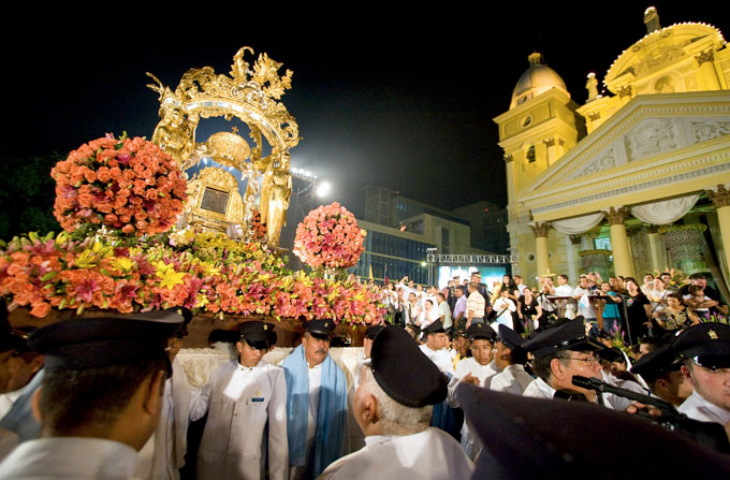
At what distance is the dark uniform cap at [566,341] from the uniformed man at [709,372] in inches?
24.8

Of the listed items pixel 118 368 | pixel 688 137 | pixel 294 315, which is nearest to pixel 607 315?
pixel 294 315

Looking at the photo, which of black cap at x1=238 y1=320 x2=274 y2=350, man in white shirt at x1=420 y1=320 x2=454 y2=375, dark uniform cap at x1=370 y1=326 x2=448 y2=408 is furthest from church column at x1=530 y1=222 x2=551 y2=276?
dark uniform cap at x1=370 y1=326 x2=448 y2=408

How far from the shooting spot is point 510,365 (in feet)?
15.3

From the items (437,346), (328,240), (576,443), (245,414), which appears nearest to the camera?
(576,443)

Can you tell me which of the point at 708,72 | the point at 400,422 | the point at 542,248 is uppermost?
the point at 708,72

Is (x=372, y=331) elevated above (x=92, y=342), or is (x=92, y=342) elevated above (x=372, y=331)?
(x=92, y=342)

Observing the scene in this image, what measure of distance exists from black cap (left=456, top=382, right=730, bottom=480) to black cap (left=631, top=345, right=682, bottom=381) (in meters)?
3.62

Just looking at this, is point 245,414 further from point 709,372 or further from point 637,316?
point 637,316

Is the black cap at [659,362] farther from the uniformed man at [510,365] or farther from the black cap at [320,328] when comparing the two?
the black cap at [320,328]

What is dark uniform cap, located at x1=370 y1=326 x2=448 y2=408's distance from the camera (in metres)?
1.70

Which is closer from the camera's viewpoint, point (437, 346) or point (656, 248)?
point (437, 346)

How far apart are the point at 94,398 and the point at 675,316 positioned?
36.0 feet

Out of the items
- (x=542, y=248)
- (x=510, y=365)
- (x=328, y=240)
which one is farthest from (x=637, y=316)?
(x=542, y=248)

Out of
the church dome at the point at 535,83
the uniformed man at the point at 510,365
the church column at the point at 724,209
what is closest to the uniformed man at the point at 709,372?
the uniformed man at the point at 510,365
